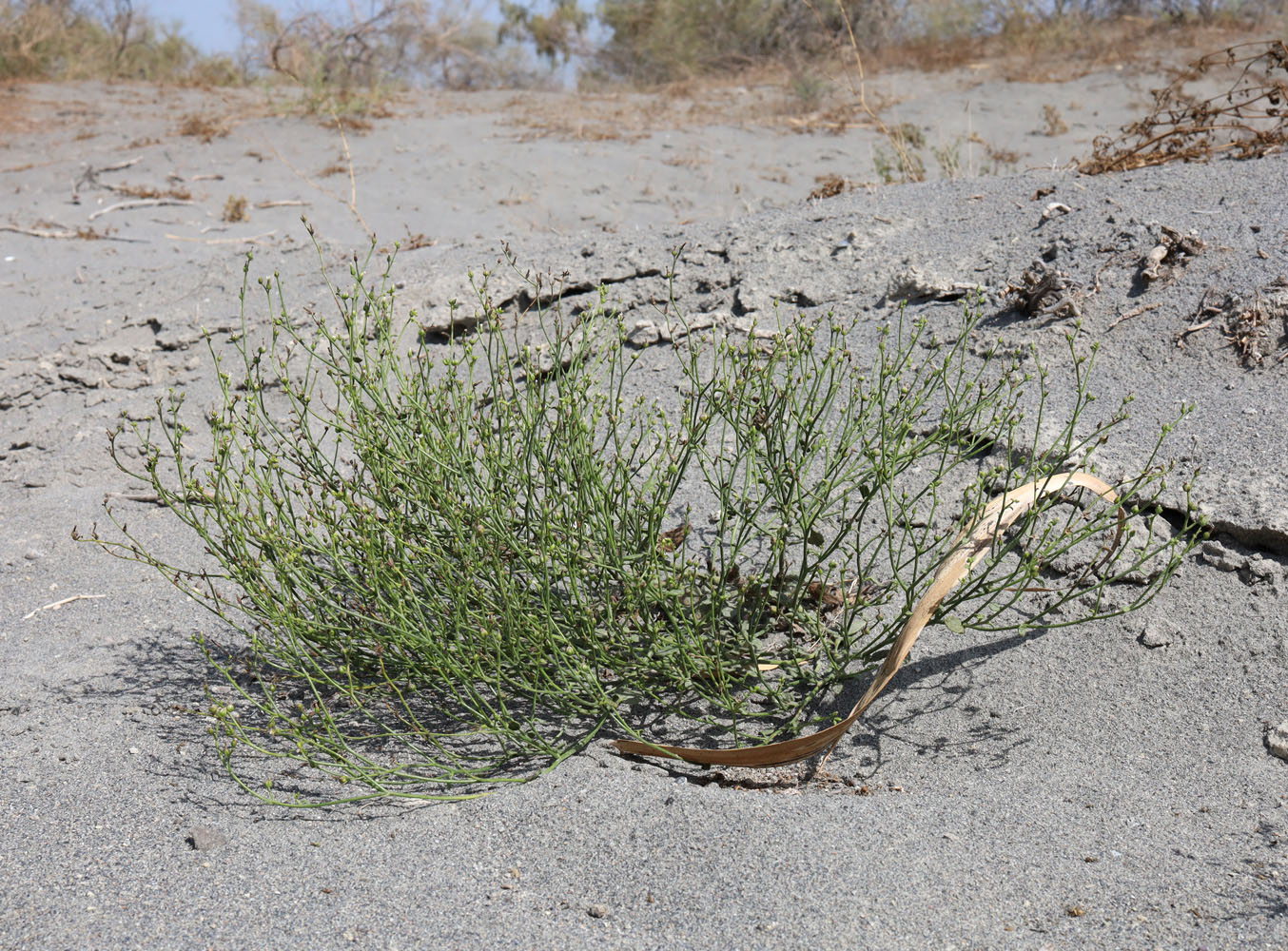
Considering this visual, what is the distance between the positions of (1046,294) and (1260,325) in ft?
2.38

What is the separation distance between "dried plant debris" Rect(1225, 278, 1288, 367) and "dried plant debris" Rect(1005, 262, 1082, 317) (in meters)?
0.52

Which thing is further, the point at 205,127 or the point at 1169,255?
the point at 205,127

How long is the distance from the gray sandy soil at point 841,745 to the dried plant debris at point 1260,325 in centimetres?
2

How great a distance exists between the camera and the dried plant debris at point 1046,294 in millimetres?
3852

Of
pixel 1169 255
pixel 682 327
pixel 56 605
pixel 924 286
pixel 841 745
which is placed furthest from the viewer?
pixel 682 327

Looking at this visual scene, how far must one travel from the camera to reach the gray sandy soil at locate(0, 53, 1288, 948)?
1.92 metres

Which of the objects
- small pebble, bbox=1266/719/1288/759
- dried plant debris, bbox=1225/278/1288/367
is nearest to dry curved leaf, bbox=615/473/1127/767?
small pebble, bbox=1266/719/1288/759

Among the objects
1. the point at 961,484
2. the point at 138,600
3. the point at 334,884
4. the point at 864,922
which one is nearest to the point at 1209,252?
the point at 961,484

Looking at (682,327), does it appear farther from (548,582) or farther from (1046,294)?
(548,582)

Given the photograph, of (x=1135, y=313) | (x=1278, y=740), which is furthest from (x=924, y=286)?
(x=1278, y=740)

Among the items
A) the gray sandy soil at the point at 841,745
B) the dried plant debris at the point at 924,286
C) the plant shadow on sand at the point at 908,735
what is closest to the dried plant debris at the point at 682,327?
the gray sandy soil at the point at 841,745

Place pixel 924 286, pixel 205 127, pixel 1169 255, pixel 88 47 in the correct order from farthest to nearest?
pixel 88 47
pixel 205 127
pixel 924 286
pixel 1169 255

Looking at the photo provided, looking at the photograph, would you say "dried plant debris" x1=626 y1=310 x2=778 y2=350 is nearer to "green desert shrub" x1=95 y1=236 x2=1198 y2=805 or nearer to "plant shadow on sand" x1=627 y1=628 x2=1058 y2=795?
"green desert shrub" x1=95 y1=236 x2=1198 y2=805

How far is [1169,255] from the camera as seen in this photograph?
389cm
